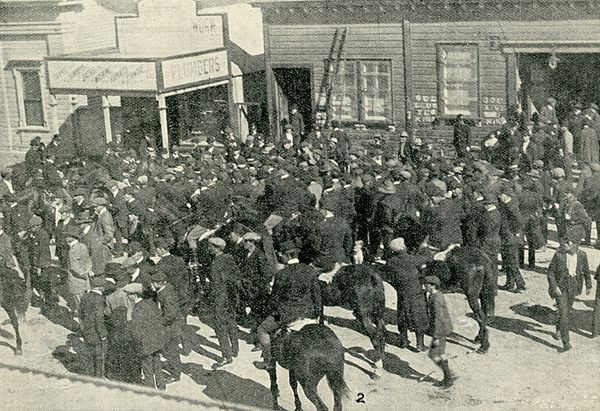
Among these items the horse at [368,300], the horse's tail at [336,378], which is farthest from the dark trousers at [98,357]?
the horse at [368,300]

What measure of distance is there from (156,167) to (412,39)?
850 centimetres

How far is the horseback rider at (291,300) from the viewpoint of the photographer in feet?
35.1

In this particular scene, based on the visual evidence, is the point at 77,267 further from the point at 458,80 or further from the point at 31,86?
the point at 31,86

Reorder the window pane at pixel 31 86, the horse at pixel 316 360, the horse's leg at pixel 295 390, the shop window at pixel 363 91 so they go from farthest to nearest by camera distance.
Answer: the window pane at pixel 31 86
the shop window at pixel 363 91
the horse's leg at pixel 295 390
the horse at pixel 316 360

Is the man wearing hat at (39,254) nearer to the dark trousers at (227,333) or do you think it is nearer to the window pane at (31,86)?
the dark trousers at (227,333)

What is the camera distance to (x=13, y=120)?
1075 inches

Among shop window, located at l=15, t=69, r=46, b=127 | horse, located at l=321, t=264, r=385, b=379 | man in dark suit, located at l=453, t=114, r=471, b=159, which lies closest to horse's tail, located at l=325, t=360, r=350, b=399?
horse, located at l=321, t=264, r=385, b=379

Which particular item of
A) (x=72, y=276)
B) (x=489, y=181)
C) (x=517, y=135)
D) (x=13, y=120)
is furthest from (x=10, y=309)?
(x=13, y=120)

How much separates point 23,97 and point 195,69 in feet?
23.6

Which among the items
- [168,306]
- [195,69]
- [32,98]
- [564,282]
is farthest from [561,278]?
[32,98]

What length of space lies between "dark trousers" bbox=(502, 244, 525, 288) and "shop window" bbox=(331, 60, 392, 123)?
10553 millimetres

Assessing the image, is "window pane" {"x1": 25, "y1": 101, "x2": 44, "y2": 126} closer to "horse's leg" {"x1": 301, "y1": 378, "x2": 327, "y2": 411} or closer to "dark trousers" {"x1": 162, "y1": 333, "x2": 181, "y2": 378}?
"dark trousers" {"x1": 162, "y1": 333, "x2": 181, "y2": 378}

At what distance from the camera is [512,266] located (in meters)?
13.7

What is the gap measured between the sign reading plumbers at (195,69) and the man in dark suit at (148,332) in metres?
11.9
